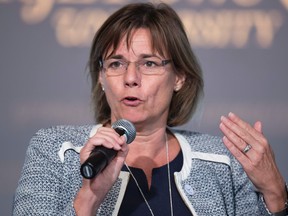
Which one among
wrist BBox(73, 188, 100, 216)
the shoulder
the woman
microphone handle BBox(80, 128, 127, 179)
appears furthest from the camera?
the shoulder

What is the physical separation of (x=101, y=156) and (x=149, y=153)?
53 cm

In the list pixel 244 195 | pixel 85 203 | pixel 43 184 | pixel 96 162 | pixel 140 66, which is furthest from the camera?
pixel 244 195

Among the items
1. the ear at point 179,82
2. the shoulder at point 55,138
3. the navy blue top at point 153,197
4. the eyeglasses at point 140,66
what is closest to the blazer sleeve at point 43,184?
the shoulder at point 55,138

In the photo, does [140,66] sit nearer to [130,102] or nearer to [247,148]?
[130,102]

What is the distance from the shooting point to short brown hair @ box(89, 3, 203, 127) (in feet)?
5.40

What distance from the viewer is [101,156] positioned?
118cm

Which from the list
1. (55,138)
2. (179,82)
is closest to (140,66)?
(179,82)

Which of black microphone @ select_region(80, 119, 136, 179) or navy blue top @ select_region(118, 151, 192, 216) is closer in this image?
black microphone @ select_region(80, 119, 136, 179)

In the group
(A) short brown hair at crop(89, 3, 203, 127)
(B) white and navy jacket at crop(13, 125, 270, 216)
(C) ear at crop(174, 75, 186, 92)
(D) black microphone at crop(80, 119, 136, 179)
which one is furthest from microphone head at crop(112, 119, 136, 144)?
(C) ear at crop(174, 75, 186, 92)

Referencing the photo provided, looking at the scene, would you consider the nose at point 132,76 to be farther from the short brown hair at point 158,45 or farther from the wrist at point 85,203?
the wrist at point 85,203

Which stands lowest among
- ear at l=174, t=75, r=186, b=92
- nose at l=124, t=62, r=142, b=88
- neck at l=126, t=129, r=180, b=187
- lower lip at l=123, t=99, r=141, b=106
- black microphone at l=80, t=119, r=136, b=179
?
neck at l=126, t=129, r=180, b=187

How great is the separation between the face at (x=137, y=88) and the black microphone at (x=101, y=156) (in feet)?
0.57

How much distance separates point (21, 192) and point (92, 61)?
19.2 inches

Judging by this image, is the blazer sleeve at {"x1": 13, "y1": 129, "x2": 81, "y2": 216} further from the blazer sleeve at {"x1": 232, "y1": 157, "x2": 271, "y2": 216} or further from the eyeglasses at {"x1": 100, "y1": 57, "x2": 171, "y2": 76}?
the blazer sleeve at {"x1": 232, "y1": 157, "x2": 271, "y2": 216}
